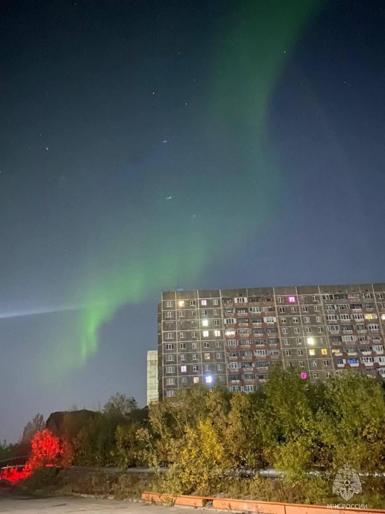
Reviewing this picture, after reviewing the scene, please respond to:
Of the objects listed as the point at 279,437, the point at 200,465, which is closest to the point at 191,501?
the point at 200,465

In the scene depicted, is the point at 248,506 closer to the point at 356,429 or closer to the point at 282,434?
the point at 282,434

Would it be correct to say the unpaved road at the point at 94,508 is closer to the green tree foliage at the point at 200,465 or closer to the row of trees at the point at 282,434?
the green tree foliage at the point at 200,465

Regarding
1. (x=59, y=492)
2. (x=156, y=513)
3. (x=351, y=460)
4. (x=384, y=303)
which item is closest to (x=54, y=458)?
(x=59, y=492)

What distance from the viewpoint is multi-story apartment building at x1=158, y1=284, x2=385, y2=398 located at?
302 feet

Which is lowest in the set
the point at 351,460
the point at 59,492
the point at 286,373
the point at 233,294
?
the point at 59,492

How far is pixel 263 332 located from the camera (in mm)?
96250

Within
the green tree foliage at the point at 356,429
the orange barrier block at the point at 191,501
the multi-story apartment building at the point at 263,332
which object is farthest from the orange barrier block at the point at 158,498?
the multi-story apartment building at the point at 263,332

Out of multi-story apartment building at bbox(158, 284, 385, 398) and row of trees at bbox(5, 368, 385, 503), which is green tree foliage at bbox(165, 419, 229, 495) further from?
multi-story apartment building at bbox(158, 284, 385, 398)

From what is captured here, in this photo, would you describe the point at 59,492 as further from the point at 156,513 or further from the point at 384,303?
the point at 384,303

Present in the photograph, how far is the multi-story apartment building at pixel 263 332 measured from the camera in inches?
3629

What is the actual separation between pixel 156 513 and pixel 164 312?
261 ft

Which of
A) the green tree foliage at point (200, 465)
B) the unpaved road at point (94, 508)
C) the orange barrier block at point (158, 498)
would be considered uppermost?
the green tree foliage at point (200, 465)

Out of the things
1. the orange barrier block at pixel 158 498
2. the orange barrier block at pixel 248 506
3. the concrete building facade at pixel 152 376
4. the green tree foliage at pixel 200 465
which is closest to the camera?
the orange barrier block at pixel 248 506

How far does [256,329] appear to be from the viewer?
9669cm
